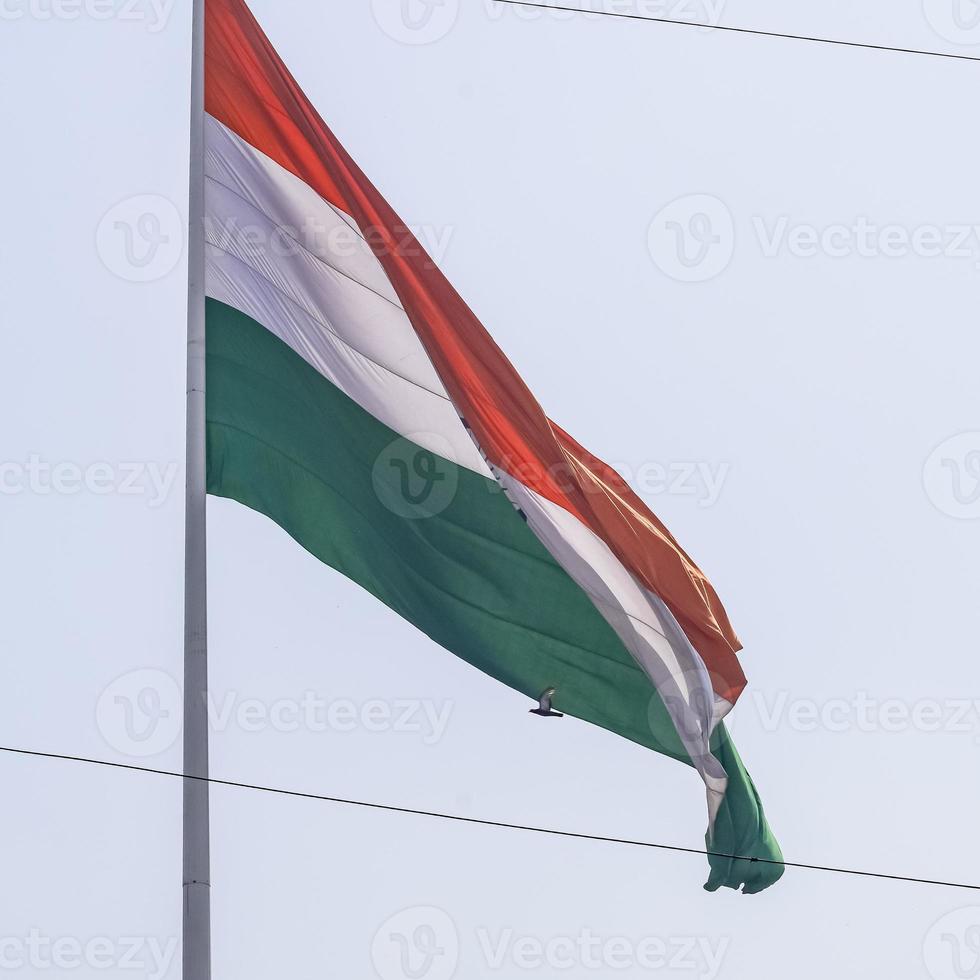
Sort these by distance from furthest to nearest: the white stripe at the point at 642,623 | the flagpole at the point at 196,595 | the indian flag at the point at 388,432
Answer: the white stripe at the point at 642,623, the indian flag at the point at 388,432, the flagpole at the point at 196,595

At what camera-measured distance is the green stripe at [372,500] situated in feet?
31.4

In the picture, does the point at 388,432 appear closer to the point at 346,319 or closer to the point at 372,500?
the point at 372,500

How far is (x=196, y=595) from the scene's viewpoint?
8461 millimetres

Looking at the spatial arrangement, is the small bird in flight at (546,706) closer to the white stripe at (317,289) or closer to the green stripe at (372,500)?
the green stripe at (372,500)

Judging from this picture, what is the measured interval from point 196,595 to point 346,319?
6.53ft

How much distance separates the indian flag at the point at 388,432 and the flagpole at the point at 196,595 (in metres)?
0.19

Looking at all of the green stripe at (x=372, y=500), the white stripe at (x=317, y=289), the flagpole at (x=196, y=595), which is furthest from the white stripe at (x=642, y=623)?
the flagpole at (x=196, y=595)

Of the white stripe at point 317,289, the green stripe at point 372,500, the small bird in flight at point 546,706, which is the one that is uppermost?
the white stripe at point 317,289

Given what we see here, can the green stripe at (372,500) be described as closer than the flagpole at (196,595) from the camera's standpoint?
No

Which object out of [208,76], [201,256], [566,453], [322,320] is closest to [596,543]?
[566,453]

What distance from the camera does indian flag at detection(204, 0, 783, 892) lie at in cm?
955

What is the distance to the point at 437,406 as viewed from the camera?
978 cm

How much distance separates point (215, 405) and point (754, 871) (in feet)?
13.3

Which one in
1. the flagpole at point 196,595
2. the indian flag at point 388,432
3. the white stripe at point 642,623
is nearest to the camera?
the flagpole at point 196,595
